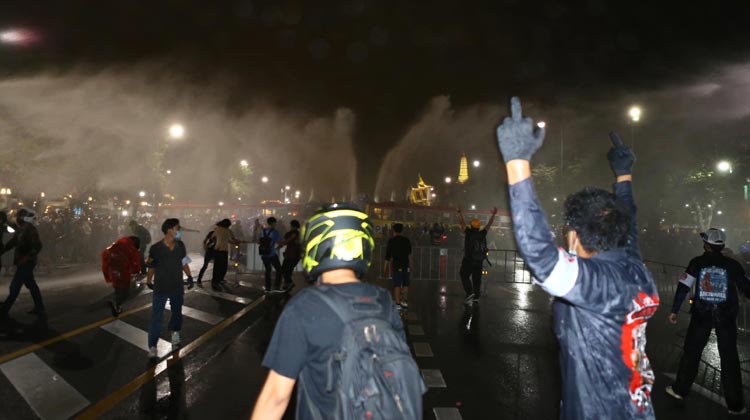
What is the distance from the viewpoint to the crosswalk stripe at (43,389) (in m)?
4.19

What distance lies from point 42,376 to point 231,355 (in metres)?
2.15

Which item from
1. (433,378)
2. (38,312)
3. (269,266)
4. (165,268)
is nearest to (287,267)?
(269,266)

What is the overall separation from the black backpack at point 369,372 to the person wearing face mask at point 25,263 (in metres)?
8.58

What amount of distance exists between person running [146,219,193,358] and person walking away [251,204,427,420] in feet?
16.1

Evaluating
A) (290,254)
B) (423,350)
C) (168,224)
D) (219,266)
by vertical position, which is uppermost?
(168,224)

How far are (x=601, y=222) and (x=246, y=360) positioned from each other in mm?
5142

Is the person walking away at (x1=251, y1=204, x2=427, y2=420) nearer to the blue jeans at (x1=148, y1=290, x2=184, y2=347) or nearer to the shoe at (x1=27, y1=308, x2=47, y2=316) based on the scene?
the blue jeans at (x1=148, y1=290, x2=184, y2=347)

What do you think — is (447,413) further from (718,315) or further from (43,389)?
(43,389)

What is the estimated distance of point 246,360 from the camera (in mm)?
5875

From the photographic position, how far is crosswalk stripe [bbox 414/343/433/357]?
250 inches

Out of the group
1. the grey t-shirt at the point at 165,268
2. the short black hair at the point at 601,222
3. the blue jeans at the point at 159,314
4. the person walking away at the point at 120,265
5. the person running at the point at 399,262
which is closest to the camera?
the short black hair at the point at 601,222

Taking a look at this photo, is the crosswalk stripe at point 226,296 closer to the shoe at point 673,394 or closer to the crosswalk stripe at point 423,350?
the crosswalk stripe at point 423,350

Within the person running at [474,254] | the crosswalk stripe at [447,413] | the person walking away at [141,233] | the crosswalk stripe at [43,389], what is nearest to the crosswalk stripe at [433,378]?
the crosswalk stripe at [447,413]

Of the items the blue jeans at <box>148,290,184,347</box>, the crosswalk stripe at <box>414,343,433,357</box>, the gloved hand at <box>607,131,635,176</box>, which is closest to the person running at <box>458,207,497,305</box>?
the crosswalk stripe at <box>414,343,433,357</box>
